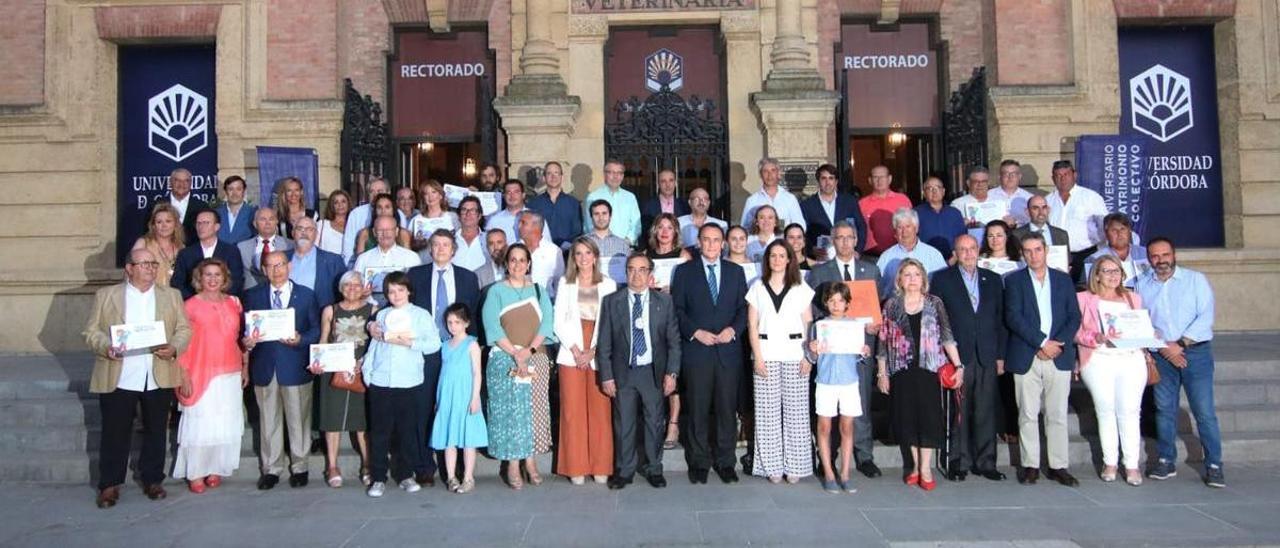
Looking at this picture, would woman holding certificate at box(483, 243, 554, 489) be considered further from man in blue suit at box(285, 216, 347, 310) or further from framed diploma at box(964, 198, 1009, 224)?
framed diploma at box(964, 198, 1009, 224)

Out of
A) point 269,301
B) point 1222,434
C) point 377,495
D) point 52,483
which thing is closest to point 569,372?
point 377,495

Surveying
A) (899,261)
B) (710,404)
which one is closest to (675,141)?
(899,261)

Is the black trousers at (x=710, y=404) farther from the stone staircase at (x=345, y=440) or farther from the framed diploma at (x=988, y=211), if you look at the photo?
the framed diploma at (x=988, y=211)

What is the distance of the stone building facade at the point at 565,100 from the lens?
12.7 meters

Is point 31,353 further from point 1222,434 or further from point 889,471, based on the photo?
point 1222,434

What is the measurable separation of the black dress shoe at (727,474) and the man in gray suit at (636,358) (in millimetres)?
517

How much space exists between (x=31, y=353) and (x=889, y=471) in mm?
→ 12066

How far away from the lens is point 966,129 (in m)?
13.0

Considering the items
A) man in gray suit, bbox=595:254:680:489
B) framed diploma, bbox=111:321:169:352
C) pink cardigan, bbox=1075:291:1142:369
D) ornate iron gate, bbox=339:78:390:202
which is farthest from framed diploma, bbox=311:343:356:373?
ornate iron gate, bbox=339:78:390:202

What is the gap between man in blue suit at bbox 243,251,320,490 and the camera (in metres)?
7.43

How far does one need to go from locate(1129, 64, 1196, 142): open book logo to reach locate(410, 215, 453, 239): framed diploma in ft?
34.6

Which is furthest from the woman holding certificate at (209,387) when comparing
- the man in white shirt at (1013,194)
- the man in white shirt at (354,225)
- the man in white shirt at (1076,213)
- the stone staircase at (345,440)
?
the man in white shirt at (1076,213)

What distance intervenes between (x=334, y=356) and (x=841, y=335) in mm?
4111

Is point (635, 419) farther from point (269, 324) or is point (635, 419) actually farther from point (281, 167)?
point (281, 167)
